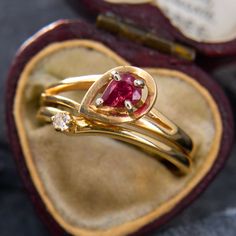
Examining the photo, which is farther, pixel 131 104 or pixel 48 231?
pixel 48 231

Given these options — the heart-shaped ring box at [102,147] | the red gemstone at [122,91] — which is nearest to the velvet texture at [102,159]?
the heart-shaped ring box at [102,147]

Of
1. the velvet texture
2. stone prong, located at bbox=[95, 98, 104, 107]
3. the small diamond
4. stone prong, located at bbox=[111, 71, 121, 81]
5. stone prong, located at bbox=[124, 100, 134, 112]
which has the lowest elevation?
the velvet texture

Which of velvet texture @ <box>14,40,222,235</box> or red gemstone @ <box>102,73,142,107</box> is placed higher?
red gemstone @ <box>102,73,142,107</box>

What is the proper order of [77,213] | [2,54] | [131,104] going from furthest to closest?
[2,54]
[77,213]
[131,104]

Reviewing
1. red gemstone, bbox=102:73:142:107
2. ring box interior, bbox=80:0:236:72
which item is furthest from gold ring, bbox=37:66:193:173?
ring box interior, bbox=80:0:236:72

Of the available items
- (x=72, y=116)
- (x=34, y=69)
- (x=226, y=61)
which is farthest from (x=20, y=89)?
(x=226, y=61)

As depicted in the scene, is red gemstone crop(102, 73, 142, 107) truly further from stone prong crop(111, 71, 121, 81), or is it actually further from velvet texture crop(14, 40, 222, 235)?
velvet texture crop(14, 40, 222, 235)

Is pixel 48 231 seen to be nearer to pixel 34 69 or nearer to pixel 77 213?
pixel 77 213
